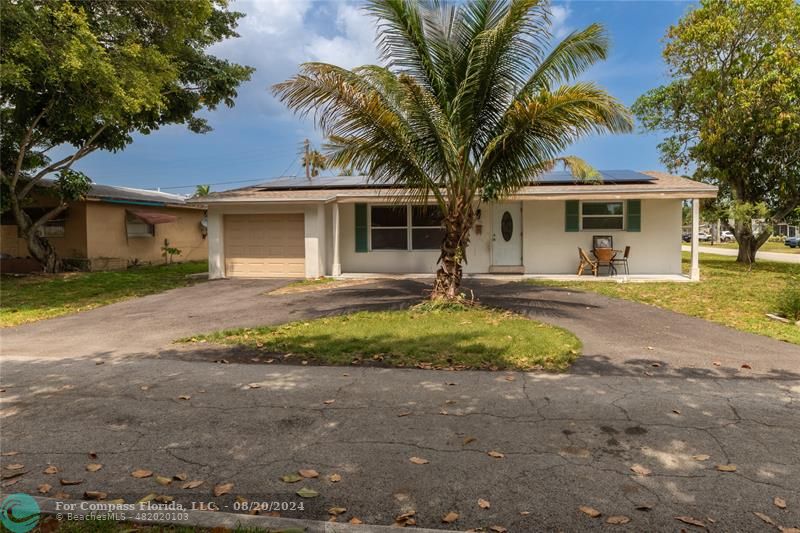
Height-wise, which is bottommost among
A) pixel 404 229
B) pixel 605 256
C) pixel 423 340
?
pixel 423 340

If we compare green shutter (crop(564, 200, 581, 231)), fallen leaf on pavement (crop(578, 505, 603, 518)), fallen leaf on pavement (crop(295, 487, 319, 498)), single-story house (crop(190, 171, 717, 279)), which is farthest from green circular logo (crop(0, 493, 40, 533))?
green shutter (crop(564, 200, 581, 231))

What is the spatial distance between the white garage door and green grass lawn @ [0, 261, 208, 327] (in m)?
1.70

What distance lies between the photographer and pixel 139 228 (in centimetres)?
2033

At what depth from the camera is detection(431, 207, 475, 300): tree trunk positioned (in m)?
9.27

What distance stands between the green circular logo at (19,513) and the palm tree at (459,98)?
6.98 meters

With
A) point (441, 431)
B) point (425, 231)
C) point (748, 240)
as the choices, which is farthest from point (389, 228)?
point (748, 240)

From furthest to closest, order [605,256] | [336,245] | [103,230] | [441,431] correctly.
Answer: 1. [103,230]
2. [336,245]
3. [605,256]
4. [441,431]

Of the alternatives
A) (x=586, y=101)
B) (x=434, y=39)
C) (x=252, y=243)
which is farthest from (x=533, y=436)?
(x=252, y=243)

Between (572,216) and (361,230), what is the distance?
6.70 m

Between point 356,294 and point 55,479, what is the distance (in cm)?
859

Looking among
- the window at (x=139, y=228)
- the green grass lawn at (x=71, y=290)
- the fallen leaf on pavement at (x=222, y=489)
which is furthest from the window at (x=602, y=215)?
the window at (x=139, y=228)

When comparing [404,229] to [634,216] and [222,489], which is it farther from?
[222,489]

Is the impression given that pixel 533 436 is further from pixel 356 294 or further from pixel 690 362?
pixel 356 294

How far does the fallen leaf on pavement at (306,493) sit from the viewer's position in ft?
9.52
